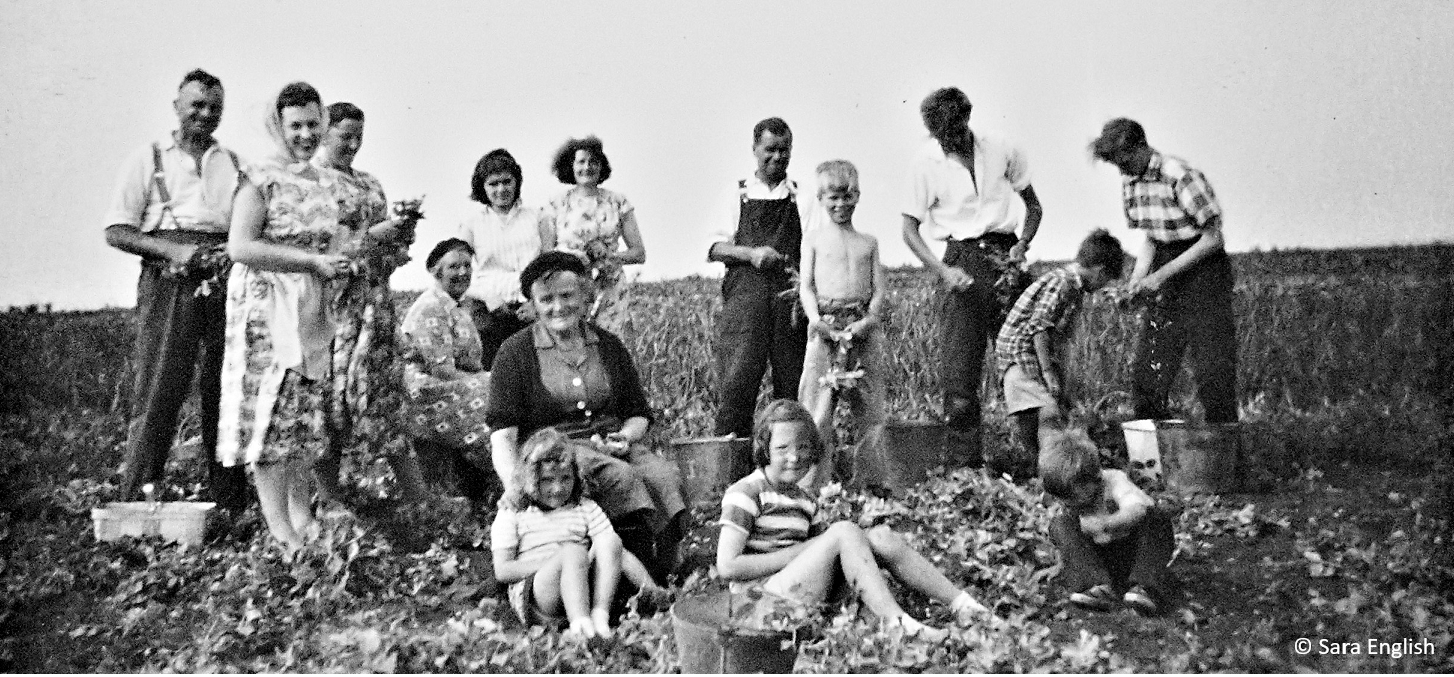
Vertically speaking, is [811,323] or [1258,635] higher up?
[811,323]

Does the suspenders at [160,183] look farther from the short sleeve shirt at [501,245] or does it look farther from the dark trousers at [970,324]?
the dark trousers at [970,324]

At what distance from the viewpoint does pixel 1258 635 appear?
150 inches

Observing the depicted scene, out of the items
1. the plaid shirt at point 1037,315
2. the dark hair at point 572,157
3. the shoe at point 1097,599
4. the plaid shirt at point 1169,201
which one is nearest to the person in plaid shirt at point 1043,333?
the plaid shirt at point 1037,315

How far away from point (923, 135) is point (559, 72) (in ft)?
4.43

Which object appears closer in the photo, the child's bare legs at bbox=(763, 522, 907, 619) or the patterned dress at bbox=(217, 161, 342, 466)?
the child's bare legs at bbox=(763, 522, 907, 619)

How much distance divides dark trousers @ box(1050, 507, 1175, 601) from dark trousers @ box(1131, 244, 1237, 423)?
40.0 inches

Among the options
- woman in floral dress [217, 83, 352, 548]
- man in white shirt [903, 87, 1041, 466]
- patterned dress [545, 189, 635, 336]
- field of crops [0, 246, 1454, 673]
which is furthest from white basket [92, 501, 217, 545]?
man in white shirt [903, 87, 1041, 466]

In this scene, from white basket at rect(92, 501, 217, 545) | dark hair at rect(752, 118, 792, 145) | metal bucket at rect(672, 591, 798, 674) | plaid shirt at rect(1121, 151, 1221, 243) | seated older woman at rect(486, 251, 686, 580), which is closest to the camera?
metal bucket at rect(672, 591, 798, 674)

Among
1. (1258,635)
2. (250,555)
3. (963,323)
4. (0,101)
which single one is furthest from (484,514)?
(1258,635)

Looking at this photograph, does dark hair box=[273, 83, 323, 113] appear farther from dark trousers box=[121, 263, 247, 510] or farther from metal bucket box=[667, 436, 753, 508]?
metal bucket box=[667, 436, 753, 508]

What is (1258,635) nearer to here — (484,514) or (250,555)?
(484,514)

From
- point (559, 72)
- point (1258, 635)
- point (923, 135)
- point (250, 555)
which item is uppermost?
point (559, 72)

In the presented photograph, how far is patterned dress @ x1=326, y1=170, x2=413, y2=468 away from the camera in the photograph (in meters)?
4.66

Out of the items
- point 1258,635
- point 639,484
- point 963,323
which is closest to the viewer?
point 1258,635
